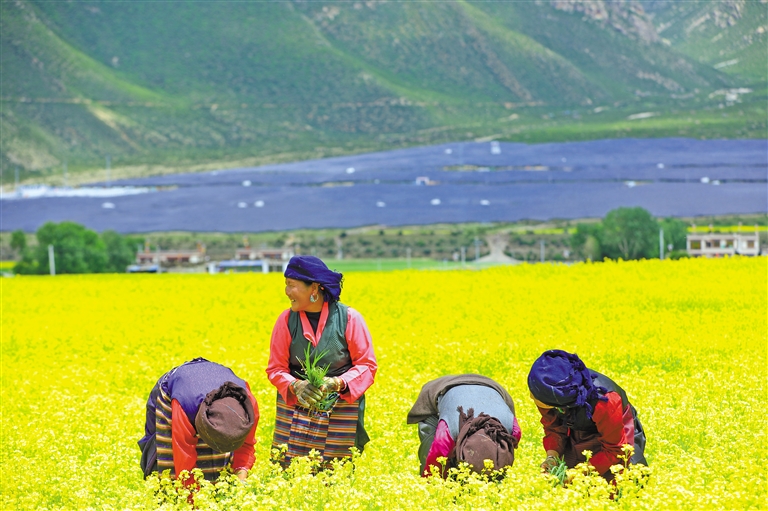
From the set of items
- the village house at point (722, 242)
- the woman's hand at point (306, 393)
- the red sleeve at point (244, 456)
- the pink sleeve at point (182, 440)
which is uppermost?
the village house at point (722, 242)

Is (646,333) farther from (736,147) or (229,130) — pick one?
(229,130)

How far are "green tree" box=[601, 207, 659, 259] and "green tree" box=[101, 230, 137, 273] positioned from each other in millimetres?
23581

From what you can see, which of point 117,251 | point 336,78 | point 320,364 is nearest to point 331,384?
point 320,364

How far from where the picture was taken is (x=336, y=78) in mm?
149500

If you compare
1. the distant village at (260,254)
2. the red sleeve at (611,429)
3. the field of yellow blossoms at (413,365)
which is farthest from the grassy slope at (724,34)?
the red sleeve at (611,429)

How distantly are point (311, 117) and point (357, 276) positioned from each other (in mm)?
115584

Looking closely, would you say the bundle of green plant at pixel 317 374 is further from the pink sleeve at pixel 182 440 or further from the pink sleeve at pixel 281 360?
the pink sleeve at pixel 182 440

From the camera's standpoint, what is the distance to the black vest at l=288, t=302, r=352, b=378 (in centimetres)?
891

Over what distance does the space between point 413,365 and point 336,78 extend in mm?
137329

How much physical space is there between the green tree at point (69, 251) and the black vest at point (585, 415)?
137 feet

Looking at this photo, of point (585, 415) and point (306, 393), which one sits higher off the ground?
point (306, 393)

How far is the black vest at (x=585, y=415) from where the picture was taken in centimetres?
814

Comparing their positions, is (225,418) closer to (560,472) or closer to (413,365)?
(560,472)

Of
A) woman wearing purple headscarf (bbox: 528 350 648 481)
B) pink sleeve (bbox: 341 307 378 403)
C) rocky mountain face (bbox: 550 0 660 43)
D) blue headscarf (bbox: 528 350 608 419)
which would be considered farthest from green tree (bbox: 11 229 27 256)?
rocky mountain face (bbox: 550 0 660 43)
